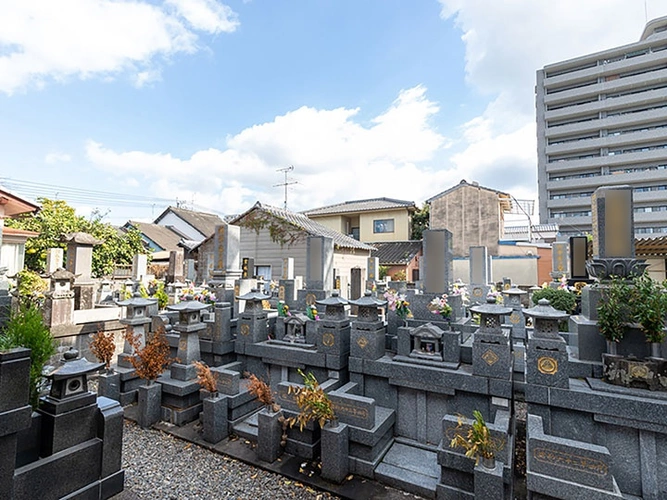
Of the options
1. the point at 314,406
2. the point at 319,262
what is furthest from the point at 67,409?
the point at 319,262

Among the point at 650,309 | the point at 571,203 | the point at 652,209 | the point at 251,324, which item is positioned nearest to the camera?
the point at 650,309

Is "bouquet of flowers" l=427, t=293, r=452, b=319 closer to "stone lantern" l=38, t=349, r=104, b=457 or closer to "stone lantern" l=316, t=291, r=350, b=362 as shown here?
"stone lantern" l=316, t=291, r=350, b=362

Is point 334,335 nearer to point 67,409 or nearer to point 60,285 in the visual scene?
point 67,409

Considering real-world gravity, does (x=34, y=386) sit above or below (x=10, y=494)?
above

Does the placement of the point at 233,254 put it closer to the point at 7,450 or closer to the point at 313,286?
the point at 313,286

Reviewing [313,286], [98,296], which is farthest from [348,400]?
[98,296]

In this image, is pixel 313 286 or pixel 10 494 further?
pixel 313 286

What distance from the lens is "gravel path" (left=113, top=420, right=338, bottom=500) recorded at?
4.23m

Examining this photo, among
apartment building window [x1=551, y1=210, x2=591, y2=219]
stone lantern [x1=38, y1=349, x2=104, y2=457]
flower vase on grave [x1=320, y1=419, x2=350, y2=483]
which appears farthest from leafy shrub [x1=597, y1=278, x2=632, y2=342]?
apartment building window [x1=551, y1=210, x2=591, y2=219]

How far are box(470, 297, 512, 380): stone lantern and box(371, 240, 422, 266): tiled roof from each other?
1969cm

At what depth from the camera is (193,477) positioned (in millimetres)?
4609

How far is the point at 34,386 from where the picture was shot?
3.46 metres

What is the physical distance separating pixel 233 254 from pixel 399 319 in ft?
19.4

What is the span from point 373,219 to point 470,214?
7935 millimetres
